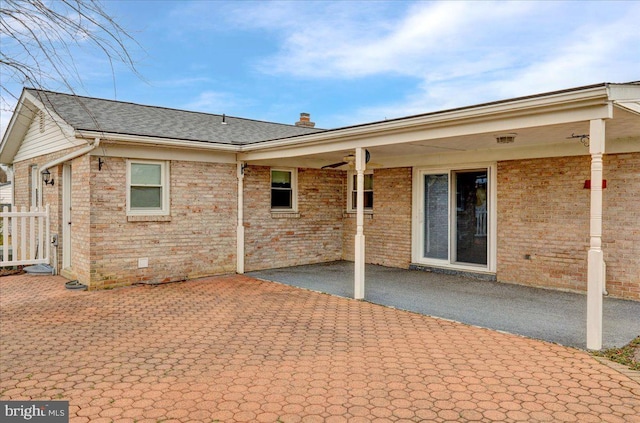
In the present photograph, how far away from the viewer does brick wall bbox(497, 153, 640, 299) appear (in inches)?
291

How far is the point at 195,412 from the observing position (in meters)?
3.56

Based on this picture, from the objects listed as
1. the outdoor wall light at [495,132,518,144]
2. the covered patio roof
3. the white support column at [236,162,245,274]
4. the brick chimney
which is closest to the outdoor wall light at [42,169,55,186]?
the white support column at [236,162,245,274]

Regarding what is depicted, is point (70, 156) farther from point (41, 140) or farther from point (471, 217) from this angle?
point (471, 217)

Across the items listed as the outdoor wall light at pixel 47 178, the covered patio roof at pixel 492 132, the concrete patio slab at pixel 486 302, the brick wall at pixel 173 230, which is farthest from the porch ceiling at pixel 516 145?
the outdoor wall light at pixel 47 178

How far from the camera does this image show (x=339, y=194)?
40.5ft

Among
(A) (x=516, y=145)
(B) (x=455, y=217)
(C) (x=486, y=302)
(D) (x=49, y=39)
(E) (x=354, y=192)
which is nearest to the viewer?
(D) (x=49, y=39)

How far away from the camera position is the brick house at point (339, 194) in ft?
24.1

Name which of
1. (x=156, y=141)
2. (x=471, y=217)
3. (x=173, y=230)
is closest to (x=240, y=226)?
(x=173, y=230)

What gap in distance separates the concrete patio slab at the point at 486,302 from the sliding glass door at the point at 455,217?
0.51 meters

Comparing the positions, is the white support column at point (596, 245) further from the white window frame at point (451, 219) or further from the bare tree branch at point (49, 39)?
the bare tree branch at point (49, 39)

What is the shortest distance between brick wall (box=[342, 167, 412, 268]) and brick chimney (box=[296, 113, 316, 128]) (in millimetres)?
5629

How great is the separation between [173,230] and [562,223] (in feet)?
24.7

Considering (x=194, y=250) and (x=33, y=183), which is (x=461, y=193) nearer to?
(x=194, y=250)

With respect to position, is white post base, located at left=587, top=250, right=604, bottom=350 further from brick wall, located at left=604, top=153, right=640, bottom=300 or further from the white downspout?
the white downspout
